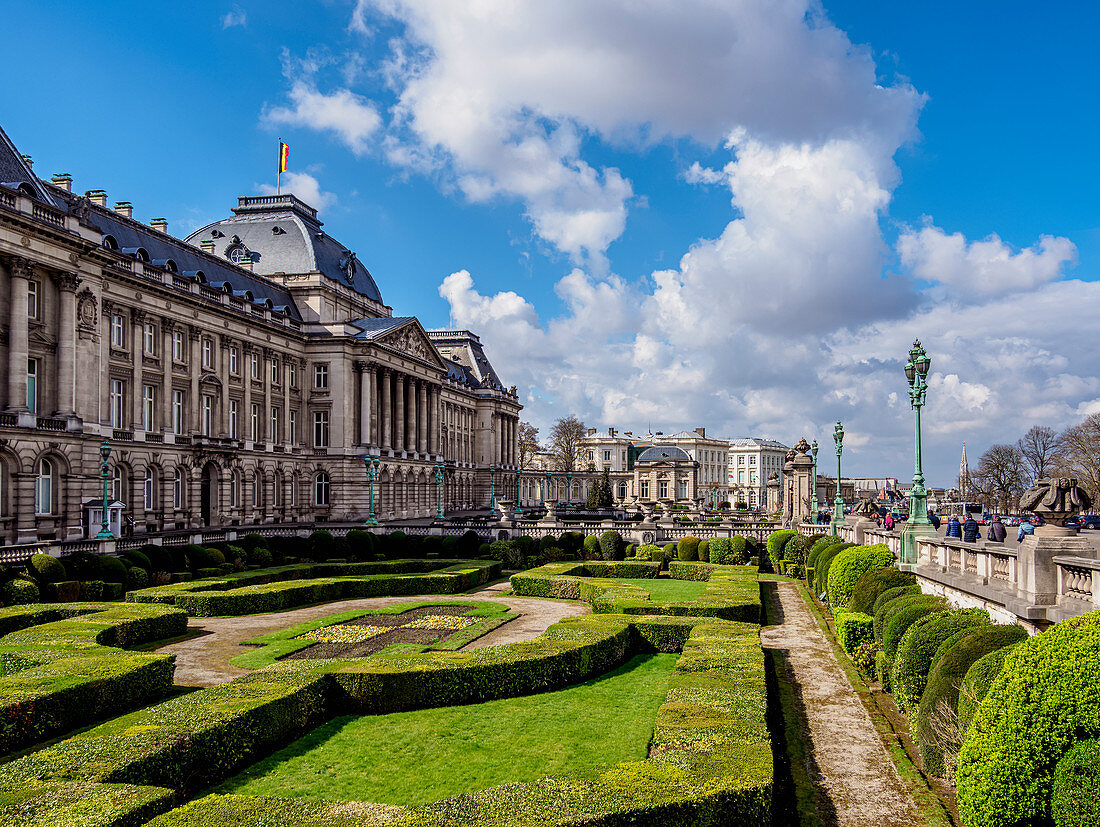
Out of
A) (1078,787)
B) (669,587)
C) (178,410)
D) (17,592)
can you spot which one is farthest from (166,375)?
(1078,787)

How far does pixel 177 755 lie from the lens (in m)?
10.4

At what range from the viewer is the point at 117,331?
44.6 metres

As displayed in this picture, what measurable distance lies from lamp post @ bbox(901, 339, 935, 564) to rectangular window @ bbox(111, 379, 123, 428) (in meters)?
39.1

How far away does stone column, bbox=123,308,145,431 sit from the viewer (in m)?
45.4

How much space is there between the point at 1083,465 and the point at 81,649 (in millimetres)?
83631

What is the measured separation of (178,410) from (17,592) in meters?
27.5

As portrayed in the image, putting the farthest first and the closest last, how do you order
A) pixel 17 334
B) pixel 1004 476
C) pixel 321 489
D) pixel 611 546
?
pixel 1004 476
pixel 321 489
pixel 611 546
pixel 17 334

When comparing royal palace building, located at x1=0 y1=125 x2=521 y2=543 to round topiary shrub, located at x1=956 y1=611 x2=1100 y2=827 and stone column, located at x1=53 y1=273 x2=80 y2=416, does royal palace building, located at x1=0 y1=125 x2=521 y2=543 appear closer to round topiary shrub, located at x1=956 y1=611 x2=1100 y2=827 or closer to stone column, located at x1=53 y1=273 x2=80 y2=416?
stone column, located at x1=53 y1=273 x2=80 y2=416

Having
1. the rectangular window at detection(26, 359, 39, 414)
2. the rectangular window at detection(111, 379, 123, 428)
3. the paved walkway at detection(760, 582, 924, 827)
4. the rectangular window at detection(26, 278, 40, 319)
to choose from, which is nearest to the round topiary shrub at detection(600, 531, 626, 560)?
the paved walkway at detection(760, 582, 924, 827)

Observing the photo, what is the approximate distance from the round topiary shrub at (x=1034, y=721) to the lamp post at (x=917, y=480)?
12908 mm

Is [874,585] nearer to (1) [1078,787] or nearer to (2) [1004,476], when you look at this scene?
(1) [1078,787]

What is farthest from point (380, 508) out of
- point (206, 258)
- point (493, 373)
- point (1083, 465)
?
point (1083, 465)

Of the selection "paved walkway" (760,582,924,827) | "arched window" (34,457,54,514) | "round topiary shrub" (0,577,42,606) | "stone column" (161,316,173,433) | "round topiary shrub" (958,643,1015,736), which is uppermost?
"stone column" (161,316,173,433)

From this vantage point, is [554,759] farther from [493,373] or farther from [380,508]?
[493,373]
